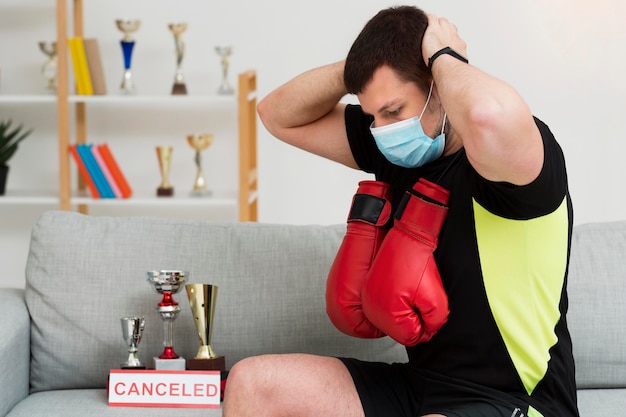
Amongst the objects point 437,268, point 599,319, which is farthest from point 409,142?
point 599,319

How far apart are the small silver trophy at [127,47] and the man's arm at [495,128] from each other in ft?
7.97

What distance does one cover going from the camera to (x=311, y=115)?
73.5 inches

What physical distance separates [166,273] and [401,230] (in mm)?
580

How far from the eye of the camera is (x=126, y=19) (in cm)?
383

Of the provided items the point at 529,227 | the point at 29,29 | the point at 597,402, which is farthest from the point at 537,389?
the point at 29,29

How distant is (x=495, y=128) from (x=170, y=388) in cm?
91

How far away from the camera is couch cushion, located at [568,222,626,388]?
1994mm

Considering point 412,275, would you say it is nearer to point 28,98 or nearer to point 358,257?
point 358,257

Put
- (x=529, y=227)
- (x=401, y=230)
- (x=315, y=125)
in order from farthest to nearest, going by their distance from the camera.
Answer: (x=315, y=125)
(x=401, y=230)
(x=529, y=227)

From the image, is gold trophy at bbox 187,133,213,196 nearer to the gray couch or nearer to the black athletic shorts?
the gray couch

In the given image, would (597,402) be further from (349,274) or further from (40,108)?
(40,108)

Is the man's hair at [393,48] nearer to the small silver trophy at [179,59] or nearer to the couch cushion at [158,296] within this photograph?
the couch cushion at [158,296]

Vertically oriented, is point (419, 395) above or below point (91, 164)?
below

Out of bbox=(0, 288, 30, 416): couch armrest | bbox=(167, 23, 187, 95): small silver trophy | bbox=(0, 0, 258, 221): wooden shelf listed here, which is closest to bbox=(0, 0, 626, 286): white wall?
bbox=(0, 0, 258, 221): wooden shelf
